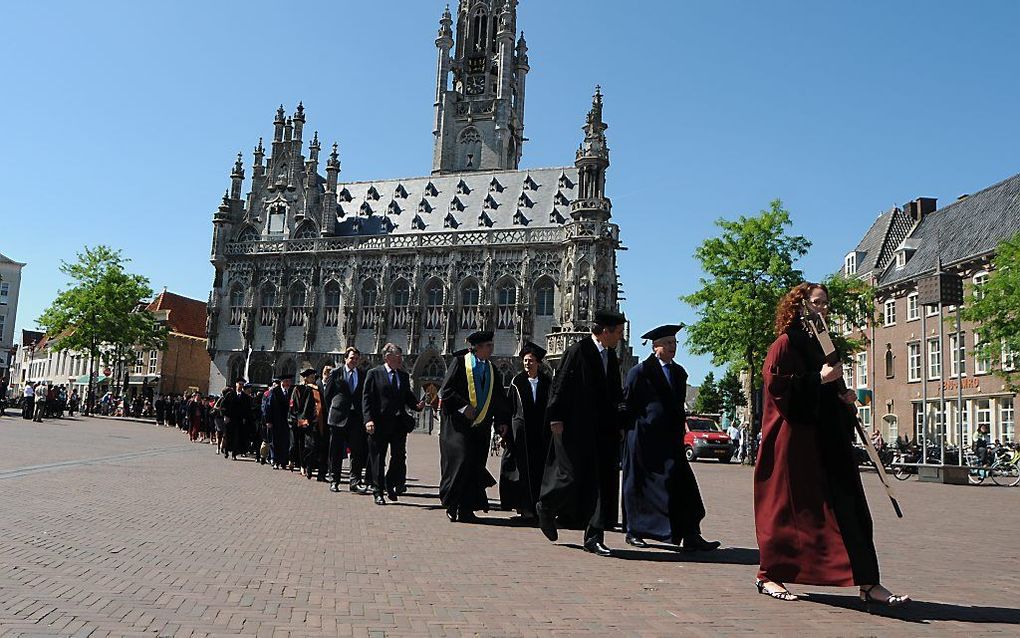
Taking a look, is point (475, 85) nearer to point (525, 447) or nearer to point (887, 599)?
point (525, 447)

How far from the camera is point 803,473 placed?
5.15m

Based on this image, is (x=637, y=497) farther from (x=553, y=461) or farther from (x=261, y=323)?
(x=261, y=323)

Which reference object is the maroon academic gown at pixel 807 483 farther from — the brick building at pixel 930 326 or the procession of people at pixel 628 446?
the brick building at pixel 930 326

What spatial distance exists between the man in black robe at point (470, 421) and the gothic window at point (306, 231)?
153ft

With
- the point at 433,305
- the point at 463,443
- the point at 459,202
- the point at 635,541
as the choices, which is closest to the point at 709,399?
the point at 459,202

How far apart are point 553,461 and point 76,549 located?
3992mm

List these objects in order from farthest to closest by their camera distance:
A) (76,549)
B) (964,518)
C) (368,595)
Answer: (964,518) < (76,549) < (368,595)

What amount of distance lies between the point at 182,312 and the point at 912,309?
54959mm

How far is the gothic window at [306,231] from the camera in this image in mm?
54094

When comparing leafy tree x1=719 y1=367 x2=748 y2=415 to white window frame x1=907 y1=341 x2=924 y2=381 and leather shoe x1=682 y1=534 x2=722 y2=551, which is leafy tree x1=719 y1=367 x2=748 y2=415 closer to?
white window frame x1=907 y1=341 x2=924 y2=381

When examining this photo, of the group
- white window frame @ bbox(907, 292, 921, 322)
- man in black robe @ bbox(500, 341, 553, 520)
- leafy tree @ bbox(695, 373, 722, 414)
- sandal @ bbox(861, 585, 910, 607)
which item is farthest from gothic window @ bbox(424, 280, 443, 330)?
leafy tree @ bbox(695, 373, 722, 414)

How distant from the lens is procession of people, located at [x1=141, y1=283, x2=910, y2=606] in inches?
199

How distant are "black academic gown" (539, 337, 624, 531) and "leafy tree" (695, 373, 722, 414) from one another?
286 feet

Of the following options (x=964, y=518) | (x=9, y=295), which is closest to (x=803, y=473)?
(x=964, y=518)
